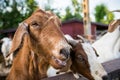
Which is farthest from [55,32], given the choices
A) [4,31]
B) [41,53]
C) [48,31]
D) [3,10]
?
[3,10]

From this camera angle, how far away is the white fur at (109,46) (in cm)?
618

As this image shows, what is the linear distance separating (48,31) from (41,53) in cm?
33

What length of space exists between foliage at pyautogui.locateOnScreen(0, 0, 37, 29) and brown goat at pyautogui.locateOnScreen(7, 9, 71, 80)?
76.1 feet

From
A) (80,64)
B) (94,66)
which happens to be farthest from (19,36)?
(94,66)

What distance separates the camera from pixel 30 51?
13.4 feet

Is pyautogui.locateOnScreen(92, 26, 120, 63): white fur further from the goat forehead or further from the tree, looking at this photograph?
the tree

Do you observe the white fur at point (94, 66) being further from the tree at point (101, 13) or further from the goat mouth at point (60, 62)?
the tree at point (101, 13)

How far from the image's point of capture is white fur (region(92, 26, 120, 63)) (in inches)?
243

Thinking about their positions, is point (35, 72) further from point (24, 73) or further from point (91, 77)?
point (91, 77)

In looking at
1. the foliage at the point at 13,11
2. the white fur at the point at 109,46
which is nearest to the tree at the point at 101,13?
the foliage at the point at 13,11

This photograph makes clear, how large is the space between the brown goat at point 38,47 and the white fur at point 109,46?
223 centimetres

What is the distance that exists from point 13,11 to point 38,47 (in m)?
24.7

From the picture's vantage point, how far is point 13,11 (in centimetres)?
2803

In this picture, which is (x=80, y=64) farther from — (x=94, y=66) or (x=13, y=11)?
(x=13, y=11)
